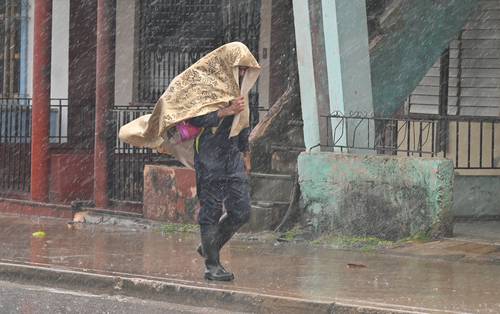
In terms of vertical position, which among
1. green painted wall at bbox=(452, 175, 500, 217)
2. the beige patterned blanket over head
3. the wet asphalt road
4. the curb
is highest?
the beige patterned blanket over head

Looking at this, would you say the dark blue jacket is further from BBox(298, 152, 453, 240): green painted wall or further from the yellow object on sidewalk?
the yellow object on sidewalk

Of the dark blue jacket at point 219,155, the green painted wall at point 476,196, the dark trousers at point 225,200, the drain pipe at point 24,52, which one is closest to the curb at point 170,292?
the dark trousers at point 225,200

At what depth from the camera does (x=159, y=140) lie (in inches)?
336

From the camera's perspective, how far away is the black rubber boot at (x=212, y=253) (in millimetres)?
8383

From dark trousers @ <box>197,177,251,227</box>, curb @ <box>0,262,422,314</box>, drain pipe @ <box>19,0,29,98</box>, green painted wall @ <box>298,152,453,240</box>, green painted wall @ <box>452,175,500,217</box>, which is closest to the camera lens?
curb @ <box>0,262,422,314</box>

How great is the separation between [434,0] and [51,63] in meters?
5.71

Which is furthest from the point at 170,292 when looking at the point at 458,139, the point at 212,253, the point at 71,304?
the point at 458,139

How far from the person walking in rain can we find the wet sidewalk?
515 millimetres

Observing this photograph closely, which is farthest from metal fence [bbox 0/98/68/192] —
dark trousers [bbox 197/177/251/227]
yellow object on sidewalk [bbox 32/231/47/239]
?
dark trousers [bbox 197/177/251/227]

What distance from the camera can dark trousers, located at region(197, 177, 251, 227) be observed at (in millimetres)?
8297

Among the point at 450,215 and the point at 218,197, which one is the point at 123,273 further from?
the point at 450,215

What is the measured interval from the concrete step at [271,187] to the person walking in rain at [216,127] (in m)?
3.52

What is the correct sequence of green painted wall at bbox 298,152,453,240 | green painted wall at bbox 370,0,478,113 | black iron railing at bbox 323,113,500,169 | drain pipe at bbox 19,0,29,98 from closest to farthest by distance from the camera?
green painted wall at bbox 298,152,453,240 < green painted wall at bbox 370,0,478,113 < black iron railing at bbox 323,113,500,169 < drain pipe at bbox 19,0,29,98

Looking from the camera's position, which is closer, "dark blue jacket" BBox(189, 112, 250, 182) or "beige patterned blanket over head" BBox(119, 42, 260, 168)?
"beige patterned blanket over head" BBox(119, 42, 260, 168)
